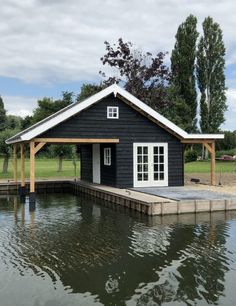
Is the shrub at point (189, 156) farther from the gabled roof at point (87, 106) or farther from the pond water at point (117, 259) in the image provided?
the pond water at point (117, 259)

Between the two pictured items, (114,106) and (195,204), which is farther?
(114,106)

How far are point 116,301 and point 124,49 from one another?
108 ft

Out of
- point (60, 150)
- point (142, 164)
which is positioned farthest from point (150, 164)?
point (60, 150)

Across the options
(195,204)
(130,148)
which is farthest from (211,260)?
(130,148)

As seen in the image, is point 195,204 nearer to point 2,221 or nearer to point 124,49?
point 2,221

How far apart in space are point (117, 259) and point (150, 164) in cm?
1106

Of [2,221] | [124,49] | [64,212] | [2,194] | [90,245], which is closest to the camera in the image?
[90,245]

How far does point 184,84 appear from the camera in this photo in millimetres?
46031

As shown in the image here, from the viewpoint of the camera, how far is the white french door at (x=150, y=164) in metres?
Result: 19.4

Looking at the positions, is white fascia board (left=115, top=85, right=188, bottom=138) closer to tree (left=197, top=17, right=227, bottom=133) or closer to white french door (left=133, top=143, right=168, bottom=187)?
white french door (left=133, top=143, right=168, bottom=187)

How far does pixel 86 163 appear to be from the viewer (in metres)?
24.5

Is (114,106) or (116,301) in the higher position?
(114,106)

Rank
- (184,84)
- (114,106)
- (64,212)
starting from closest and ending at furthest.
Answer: (64,212) < (114,106) < (184,84)

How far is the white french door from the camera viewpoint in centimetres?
1944
